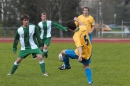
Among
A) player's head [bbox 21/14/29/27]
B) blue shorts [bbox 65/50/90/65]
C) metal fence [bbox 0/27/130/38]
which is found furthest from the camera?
metal fence [bbox 0/27/130/38]

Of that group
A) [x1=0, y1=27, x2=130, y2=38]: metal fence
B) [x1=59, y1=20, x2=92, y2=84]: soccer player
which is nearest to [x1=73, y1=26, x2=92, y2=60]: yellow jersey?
[x1=59, y1=20, x2=92, y2=84]: soccer player

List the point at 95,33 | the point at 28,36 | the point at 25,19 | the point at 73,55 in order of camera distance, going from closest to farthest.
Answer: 1. the point at 73,55
2. the point at 25,19
3. the point at 28,36
4. the point at 95,33

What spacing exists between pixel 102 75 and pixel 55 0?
3497cm

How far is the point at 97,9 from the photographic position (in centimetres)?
4497

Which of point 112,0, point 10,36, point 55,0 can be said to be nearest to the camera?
point 10,36

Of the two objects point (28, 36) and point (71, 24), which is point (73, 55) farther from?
point (28, 36)

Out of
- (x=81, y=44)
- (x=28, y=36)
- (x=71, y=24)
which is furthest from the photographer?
(x=28, y=36)

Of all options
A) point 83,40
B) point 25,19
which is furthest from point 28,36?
point 83,40

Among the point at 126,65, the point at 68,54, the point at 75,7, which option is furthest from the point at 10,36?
the point at 68,54

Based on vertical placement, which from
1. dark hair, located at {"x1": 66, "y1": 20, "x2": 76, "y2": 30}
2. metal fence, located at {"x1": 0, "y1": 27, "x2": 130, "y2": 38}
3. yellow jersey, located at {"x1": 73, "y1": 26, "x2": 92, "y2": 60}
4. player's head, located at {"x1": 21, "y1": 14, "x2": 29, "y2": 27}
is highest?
player's head, located at {"x1": 21, "y1": 14, "x2": 29, "y2": 27}

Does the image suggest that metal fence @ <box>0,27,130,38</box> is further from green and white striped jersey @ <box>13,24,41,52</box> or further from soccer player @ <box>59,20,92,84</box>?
soccer player @ <box>59,20,92,84</box>

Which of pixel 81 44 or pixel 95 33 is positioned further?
pixel 95 33

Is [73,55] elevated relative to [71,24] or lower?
lower

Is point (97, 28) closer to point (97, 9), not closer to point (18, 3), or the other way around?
point (97, 9)
